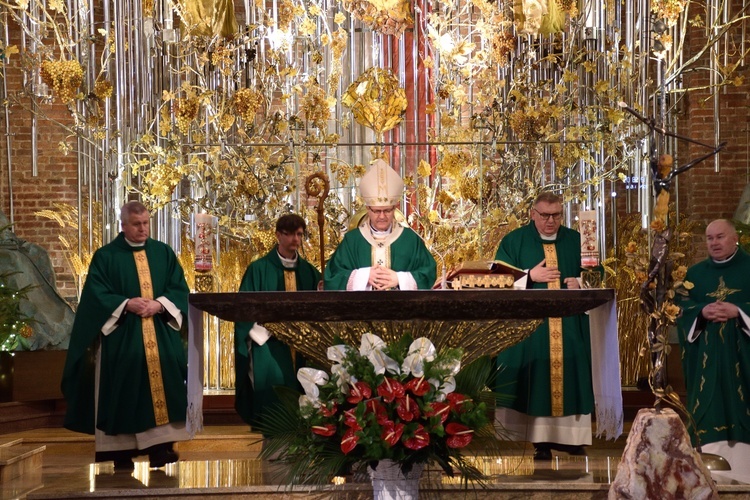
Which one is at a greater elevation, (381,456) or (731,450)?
(381,456)

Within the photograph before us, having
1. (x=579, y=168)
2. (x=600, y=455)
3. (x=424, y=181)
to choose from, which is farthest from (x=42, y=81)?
(x=600, y=455)

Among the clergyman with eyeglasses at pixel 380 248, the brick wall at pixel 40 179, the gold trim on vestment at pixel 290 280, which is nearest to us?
the clergyman with eyeglasses at pixel 380 248

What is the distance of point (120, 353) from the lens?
23.5ft

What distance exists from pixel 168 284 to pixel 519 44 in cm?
421

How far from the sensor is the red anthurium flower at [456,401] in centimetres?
480

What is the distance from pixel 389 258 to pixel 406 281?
44 cm

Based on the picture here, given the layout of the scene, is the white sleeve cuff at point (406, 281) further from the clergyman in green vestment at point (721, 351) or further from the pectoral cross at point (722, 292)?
the pectoral cross at point (722, 292)

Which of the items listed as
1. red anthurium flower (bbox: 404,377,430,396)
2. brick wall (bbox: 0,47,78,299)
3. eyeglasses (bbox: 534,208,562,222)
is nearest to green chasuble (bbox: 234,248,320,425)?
eyeglasses (bbox: 534,208,562,222)

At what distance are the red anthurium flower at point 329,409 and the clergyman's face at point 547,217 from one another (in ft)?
9.19

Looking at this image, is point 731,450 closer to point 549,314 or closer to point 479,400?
point 549,314

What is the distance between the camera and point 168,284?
24.4ft

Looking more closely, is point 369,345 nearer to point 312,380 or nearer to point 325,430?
point 312,380

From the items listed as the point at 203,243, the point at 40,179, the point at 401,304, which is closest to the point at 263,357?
the point at 203,243

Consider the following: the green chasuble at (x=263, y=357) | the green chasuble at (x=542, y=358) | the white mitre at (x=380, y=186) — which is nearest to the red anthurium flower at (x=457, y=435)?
the white mitre at (x=380, y=186)
